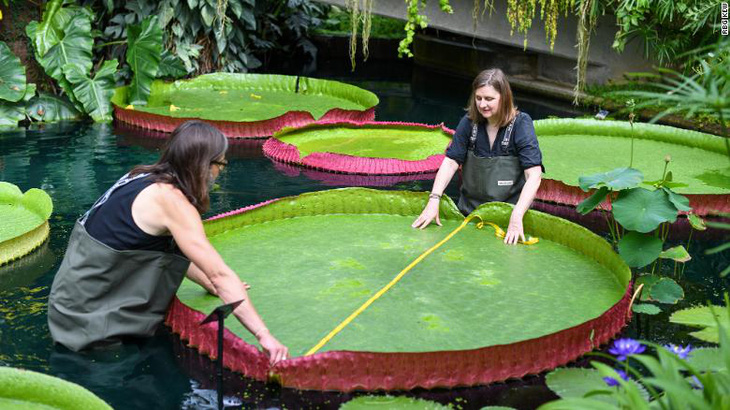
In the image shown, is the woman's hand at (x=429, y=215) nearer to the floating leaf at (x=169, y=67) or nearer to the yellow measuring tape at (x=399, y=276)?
the yellow measuring tape at (x=399, y=276)

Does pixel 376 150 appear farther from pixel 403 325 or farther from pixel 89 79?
pixel 403 325

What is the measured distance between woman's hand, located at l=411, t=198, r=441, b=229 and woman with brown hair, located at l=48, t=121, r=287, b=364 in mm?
1524

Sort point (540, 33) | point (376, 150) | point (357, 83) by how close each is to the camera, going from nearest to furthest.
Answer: point (376, 150) → point (540, 33) → point (357, 83)

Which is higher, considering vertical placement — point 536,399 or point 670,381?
point 670,381

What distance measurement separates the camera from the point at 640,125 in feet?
Answer: 24.1

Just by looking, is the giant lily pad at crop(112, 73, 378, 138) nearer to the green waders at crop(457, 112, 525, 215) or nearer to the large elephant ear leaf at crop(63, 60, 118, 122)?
the large elephant ear leaf at crop(63, 60, 118, 122)

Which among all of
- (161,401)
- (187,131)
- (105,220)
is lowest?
(161,401)

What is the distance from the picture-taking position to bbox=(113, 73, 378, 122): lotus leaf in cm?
839

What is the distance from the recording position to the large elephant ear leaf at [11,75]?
805 cm

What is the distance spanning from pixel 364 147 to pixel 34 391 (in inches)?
184

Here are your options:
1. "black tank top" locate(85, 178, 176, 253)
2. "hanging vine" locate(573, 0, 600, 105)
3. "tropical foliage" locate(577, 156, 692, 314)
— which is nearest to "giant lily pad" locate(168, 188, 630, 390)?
"tropical foliage" locate(577, 156, 692, 314)

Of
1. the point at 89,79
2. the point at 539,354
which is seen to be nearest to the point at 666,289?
the point at 539,354

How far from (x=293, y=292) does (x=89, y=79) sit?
5340mm

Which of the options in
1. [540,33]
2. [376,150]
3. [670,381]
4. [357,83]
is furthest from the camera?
[357,83]
